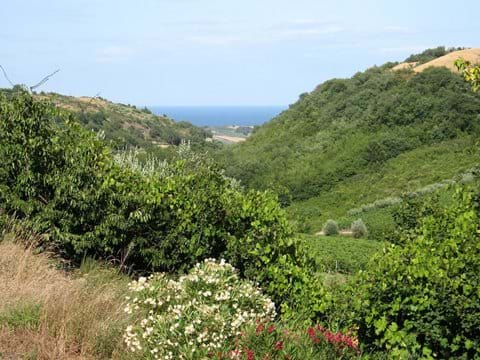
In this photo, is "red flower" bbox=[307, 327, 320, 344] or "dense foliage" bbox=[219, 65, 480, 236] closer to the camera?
"red flower" bbox=[307, 327, 320, 344]

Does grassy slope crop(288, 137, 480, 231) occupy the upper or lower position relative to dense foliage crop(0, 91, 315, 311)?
lower

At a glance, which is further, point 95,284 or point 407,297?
point 95,284

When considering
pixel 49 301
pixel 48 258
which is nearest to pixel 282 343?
pixel 49 301

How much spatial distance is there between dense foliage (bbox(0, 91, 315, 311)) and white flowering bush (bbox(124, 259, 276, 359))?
152cm

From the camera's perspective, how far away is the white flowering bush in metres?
4.59

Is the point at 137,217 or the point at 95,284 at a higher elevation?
the point at 137,217

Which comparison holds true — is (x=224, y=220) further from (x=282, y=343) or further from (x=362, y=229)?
(x=362, y=229)

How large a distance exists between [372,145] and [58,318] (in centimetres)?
5314

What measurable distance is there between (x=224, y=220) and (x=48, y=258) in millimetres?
2194

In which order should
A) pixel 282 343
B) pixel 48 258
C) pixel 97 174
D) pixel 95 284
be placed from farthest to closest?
pixel 97 174 < pixel 48 258 < pixel 95 284 < pixel 282 343

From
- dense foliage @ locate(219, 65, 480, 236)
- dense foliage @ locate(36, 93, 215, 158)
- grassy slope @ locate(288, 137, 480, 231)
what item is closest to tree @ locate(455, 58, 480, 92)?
grassy slope @ locate(288, 137, 480, 231)

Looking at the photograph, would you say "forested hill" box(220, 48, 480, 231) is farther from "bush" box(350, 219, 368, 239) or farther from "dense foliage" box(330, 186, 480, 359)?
"dense foliage" box(330, 186, 480, 359)

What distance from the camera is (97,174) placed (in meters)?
7.77

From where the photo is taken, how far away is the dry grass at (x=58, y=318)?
4652 mm
